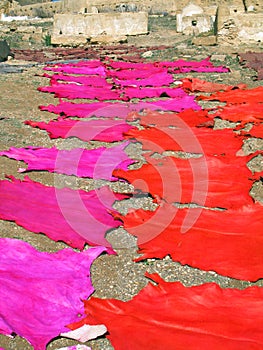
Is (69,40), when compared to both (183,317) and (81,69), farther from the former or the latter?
(183,317)

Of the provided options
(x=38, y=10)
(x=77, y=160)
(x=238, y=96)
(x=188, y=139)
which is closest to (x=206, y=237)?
(x=77, y=160)

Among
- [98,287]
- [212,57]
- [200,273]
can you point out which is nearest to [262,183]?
[200,273]

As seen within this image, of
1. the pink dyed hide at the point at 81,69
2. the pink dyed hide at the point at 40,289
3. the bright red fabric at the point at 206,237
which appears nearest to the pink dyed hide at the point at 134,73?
the pink dyed hide at the point at 81,69

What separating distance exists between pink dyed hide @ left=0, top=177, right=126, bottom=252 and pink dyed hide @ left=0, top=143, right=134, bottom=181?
329 mm

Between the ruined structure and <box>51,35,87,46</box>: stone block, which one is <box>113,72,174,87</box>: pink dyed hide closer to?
the ruined structure

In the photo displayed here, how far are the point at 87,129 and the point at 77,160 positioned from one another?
0.99 meters

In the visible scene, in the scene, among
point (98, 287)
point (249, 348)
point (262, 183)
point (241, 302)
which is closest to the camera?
point (249, 348)

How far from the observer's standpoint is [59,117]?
564cm

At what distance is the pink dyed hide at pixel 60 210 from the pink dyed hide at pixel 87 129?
1270 millimetres

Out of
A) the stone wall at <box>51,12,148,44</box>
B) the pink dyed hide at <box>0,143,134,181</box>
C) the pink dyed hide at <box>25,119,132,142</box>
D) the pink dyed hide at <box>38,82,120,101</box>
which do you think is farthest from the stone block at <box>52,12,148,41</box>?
the pink dyed hide at <box>0,143,134,181</box>

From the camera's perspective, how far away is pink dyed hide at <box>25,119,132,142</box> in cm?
478

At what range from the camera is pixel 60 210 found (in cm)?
315

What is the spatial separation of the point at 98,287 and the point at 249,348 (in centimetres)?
80

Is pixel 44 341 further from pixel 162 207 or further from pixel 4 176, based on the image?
pixel 4 176
